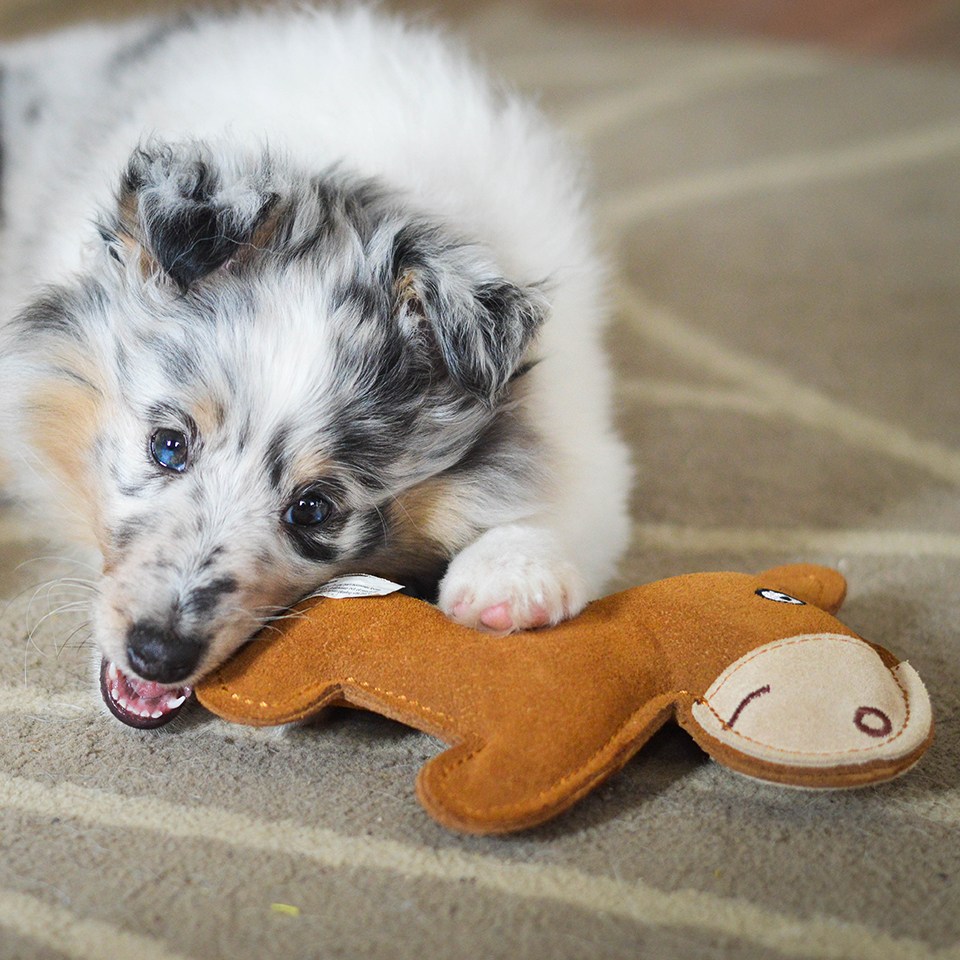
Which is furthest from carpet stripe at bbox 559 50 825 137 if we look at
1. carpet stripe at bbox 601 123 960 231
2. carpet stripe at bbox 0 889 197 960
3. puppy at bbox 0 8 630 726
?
carpet stripe at bbox 0 889 197 960

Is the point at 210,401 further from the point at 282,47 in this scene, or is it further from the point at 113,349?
the point at 282,47

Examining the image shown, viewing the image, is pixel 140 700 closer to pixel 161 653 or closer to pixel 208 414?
pixel 161 653

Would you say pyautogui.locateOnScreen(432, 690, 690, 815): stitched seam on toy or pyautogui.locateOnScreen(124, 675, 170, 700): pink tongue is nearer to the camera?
pyautogui.locateOnScreen(432, 690, 690, 815): stitched seam on toy

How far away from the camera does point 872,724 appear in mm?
1427

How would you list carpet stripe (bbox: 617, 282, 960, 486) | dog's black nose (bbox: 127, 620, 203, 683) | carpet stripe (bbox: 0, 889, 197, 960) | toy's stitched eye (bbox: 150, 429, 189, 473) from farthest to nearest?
carpet stripe (bbox: 617, 282, 960, 486) < toy's stitched eye (bbox: 150, 429, 189, 473) < dog's black nose (bbox: 127, 620, 203, 683) < carpet stripe (bbox: 0, 889, 197, 960)

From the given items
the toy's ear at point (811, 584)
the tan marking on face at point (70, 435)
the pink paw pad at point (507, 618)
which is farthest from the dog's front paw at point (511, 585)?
the tan marking on face at point (70, 435)

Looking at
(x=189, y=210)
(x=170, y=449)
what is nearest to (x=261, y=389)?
(x=170, y=449)

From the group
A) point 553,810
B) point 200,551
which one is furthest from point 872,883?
point 200,551

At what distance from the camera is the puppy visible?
1.65 meters

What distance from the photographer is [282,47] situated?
101 inches

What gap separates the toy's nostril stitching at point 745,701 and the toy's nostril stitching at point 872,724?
12 centimetres

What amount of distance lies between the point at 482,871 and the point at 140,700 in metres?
0.58

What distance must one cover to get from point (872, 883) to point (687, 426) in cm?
143

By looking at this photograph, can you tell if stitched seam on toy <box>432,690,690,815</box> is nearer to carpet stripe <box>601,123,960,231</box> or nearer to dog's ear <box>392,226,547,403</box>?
dog's ear <box>392,226,547,403</box>
